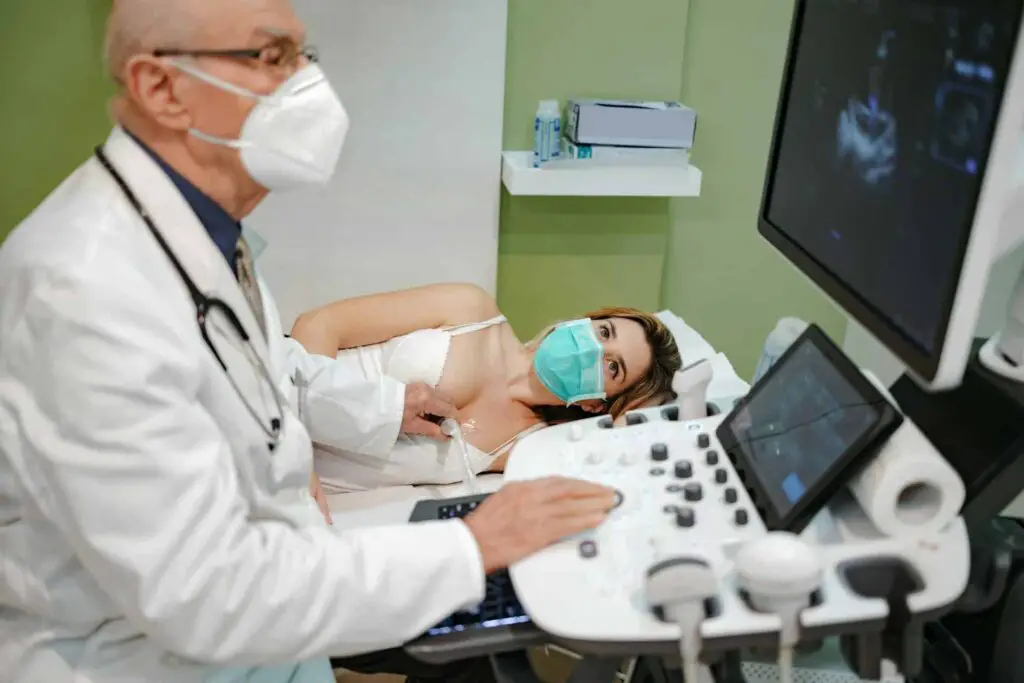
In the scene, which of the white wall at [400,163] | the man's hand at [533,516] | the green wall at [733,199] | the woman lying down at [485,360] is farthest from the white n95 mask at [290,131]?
the green wall at [733,199]

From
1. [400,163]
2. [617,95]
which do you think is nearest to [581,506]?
[400,163]

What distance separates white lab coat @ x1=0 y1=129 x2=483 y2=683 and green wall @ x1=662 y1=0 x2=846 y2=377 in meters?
1.64

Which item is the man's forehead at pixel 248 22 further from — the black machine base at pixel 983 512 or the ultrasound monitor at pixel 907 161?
the black machine base at pixel 983 512

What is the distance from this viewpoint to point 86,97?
2076 mm

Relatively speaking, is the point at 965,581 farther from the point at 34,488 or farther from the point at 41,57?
the point at 41,57

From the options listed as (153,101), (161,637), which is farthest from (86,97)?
(161,637)

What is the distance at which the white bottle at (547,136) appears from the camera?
212 centimetres

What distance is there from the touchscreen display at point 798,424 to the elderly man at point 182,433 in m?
0.22

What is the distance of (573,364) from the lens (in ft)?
6.16

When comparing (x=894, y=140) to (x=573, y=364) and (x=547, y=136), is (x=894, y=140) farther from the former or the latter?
(x=547, y=136)

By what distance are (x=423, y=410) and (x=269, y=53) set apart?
0.91m

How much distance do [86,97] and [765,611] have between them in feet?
6.45

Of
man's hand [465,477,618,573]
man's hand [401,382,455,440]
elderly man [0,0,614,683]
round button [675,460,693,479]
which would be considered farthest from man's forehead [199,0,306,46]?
man's hand [401,382,455,440]

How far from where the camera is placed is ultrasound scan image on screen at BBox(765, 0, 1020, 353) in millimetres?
821
